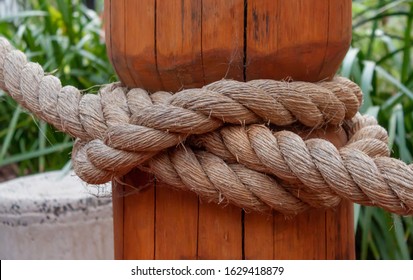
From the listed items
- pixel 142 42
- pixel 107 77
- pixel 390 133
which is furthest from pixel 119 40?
pixel 107 77

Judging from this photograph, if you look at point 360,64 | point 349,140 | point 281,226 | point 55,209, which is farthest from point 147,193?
point 360,64

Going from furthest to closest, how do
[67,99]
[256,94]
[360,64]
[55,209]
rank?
[360,64]
[55,209]
[67,99]
[256,94]

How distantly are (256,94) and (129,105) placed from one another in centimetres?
20

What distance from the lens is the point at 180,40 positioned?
1.01m

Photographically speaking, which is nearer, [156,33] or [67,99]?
[156,33]

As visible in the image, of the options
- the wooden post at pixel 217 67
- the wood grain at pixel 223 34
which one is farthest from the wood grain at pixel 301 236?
the wood grain at pixel 223 34

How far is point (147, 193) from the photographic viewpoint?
109 centimetres

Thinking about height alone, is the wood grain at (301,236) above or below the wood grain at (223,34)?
below

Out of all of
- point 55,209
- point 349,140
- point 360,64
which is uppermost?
point 360,64

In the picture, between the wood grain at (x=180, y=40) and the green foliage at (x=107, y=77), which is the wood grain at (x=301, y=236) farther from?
the green foliage at (x=107, y=77)

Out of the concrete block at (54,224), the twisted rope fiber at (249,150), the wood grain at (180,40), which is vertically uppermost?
the wood grain at (180,40)

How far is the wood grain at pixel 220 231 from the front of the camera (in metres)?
1.04

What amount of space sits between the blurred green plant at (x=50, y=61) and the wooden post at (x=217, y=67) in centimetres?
160

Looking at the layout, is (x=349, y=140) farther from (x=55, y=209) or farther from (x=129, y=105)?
(x=55, y=209)
